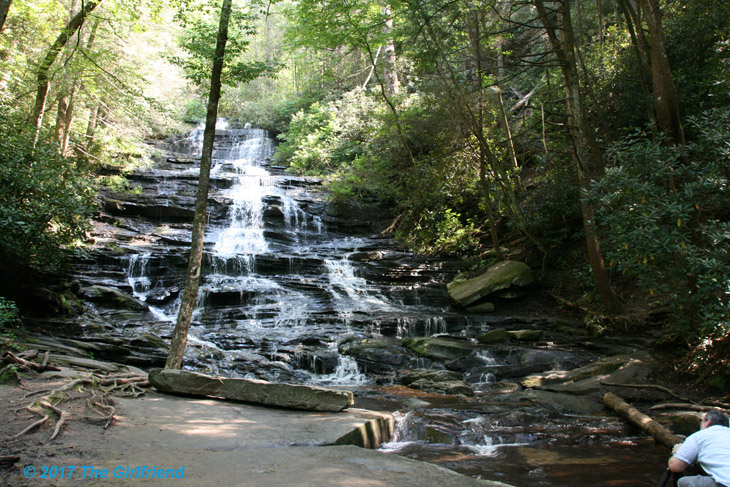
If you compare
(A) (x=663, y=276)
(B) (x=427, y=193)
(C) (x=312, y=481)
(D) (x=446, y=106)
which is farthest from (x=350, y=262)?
(C) (x=312, y=481)

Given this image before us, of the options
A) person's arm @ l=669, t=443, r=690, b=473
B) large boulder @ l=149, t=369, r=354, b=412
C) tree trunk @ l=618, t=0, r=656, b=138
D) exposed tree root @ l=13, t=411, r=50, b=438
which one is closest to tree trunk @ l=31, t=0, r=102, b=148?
large boulder @ l=149, t=369, r=354, b=412

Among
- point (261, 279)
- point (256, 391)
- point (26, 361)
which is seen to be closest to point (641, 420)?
point (256, 391)

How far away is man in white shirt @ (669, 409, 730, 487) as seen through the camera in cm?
315

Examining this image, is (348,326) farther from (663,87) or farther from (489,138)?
(663,87)

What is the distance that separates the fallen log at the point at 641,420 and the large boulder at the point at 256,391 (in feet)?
12.5

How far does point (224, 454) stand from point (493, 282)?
10952mm

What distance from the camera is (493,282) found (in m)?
13.7

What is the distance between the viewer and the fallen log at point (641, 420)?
18.0ft

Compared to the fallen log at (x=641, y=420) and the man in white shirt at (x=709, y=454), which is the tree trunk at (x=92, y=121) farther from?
the man in white shirt at (x=709, y=454)

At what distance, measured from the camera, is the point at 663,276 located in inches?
284

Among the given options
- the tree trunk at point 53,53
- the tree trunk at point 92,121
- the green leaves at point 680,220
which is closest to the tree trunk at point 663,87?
the green leaves at point 680,220

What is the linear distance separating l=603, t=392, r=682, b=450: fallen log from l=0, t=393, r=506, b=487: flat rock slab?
9.93 ft

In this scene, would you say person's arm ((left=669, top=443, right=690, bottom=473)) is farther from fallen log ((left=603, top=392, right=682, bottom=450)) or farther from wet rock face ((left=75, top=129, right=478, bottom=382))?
wet rock face ((left=75, top=129, right=478, bottom=382))

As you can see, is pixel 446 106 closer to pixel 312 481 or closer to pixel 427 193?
pixel 427 193
